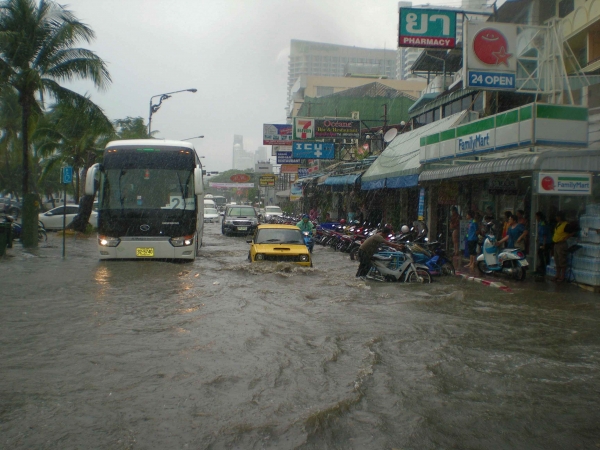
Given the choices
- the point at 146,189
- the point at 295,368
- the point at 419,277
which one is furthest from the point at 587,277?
the point at 146,189

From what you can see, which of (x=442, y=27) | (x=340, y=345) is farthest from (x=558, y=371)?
(x=442, y=27)

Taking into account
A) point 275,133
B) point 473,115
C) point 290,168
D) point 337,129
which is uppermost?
point 275,133

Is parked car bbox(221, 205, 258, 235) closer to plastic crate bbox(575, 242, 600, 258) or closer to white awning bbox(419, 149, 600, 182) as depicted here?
white awning bbox(419, 149, 600, 182)

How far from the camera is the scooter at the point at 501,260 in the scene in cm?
1352

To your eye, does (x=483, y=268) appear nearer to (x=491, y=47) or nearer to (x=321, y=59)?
(x=491, y=47)

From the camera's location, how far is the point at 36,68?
22.0 meters

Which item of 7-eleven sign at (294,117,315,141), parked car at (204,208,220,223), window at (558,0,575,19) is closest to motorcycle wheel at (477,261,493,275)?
window at (558,0,575,19)

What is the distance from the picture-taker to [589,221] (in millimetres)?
12570

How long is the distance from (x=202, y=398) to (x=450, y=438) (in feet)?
7.26

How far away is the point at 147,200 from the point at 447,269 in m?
7.72

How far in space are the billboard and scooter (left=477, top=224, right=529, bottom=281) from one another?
373 cm

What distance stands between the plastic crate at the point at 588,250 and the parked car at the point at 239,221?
19934mm

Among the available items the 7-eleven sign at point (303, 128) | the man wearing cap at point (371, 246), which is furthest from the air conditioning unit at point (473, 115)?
the 7-eleven sign at point (303, 128)

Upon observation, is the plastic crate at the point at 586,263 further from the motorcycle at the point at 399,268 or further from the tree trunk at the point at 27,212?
the tree trunk at the point at 27,212
